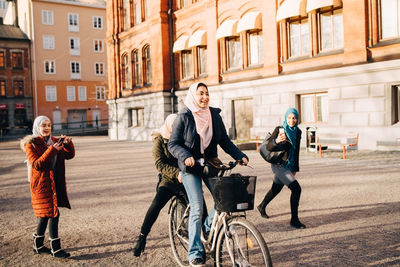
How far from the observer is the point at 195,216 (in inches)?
145

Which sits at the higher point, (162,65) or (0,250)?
(162,65)

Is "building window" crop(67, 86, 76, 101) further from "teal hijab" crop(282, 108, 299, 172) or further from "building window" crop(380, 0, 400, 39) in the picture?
"teal hijab" crop(282, 108, 299, 172)

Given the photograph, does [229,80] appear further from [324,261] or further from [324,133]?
[324,261]

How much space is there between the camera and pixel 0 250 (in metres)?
4.72

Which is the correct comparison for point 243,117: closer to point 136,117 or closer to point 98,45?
point 136,117

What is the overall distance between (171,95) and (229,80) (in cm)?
501

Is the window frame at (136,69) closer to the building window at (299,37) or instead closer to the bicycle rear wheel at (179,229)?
the building window at (299,37)

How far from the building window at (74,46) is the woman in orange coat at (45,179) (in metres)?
50.5

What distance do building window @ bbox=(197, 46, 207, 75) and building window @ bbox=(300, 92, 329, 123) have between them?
7.65 metres

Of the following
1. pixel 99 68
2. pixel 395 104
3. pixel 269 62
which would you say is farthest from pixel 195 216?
pixel 99 68

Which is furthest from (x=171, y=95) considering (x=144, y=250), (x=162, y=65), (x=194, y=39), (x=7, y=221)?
(x=144, y=250)

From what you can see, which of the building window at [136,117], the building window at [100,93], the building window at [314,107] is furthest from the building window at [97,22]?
the building window at [314,107]

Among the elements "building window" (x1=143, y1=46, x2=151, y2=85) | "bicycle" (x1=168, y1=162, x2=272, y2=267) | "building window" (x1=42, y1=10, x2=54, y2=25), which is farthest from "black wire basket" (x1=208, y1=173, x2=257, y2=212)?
"building window" (x1=42, y1=10, x2=54, y2=25)

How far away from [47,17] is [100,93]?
467 inches
